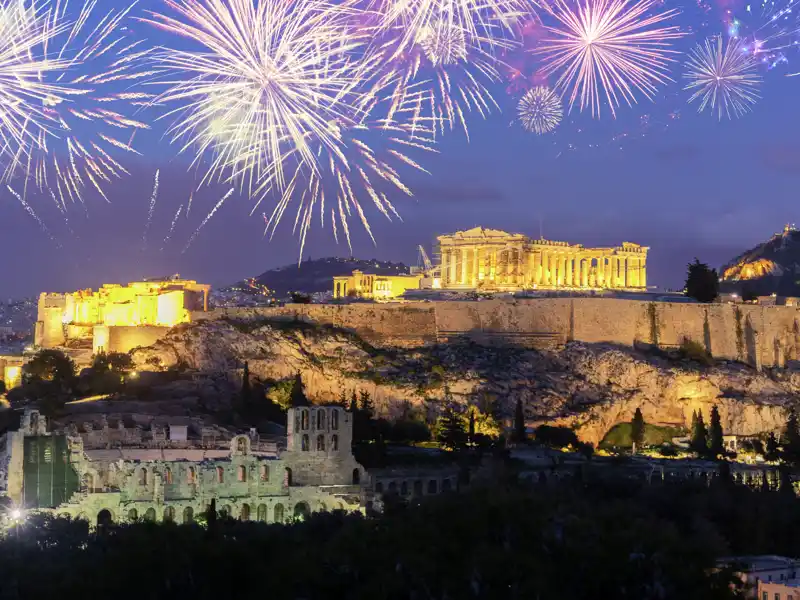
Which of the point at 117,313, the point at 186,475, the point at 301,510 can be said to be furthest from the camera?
the point at 117,313

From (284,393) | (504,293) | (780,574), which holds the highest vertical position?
(504,293)

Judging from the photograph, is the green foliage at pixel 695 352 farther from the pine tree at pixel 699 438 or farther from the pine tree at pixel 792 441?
the pine tree at pixel 699 438

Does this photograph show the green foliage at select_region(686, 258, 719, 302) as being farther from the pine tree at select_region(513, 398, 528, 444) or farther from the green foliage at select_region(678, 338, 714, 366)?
the pine tree at select_region(513, 398, 528, 444)

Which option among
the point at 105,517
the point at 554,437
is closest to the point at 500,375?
the point at 554,437

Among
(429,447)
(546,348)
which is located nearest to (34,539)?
(429,447)

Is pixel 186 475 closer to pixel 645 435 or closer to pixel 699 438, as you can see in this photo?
pixel 699 438

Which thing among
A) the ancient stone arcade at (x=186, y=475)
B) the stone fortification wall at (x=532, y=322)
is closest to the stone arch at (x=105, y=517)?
the ancient stone arcade at (x=186, y=475)

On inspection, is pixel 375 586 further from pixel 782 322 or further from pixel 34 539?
pixel 782 322
